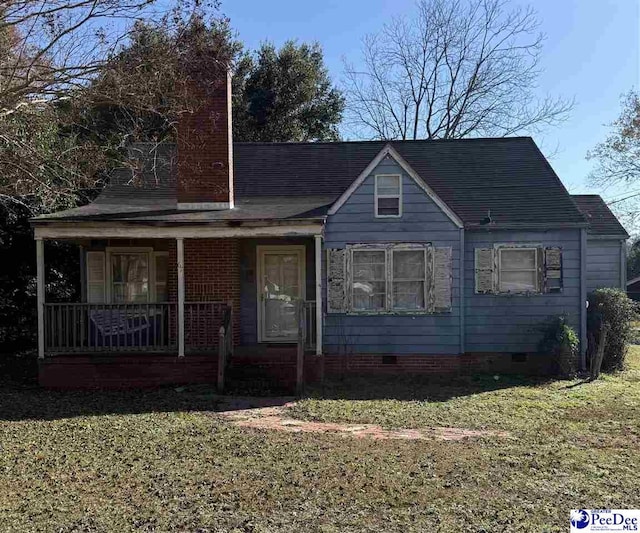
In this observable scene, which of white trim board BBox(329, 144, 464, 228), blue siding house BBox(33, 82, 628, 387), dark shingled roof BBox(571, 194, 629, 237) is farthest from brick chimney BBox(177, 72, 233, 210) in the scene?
dark shingled roof BBox(571, 194, 629, 237)

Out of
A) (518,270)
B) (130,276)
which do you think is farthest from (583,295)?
(130,276)

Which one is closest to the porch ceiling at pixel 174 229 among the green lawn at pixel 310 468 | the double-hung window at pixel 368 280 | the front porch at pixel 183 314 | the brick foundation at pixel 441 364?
the front porch at pixel 183 314

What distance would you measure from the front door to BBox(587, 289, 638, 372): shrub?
20.1 feet

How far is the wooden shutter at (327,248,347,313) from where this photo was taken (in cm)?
1139

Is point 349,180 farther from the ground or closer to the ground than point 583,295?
farther from the ground

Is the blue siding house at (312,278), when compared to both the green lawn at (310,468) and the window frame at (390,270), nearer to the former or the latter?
the window frame at (390,270)

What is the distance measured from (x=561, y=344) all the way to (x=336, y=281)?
14.4 ft

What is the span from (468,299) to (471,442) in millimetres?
5153

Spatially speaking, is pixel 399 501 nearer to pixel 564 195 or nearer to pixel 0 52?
pixel 0 52

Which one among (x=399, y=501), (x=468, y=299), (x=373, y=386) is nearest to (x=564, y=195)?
(x=468, y=299)

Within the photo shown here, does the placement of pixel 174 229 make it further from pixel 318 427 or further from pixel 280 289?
pixel 318 427

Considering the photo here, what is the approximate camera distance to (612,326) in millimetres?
12477

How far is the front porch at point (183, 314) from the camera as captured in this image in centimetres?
1048

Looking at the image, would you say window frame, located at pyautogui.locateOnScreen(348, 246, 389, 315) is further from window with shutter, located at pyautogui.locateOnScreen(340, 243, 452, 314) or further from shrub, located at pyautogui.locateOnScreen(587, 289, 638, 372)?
shrub, located at pyautogui.locateOnScreen(587, 289, 638, 372)
